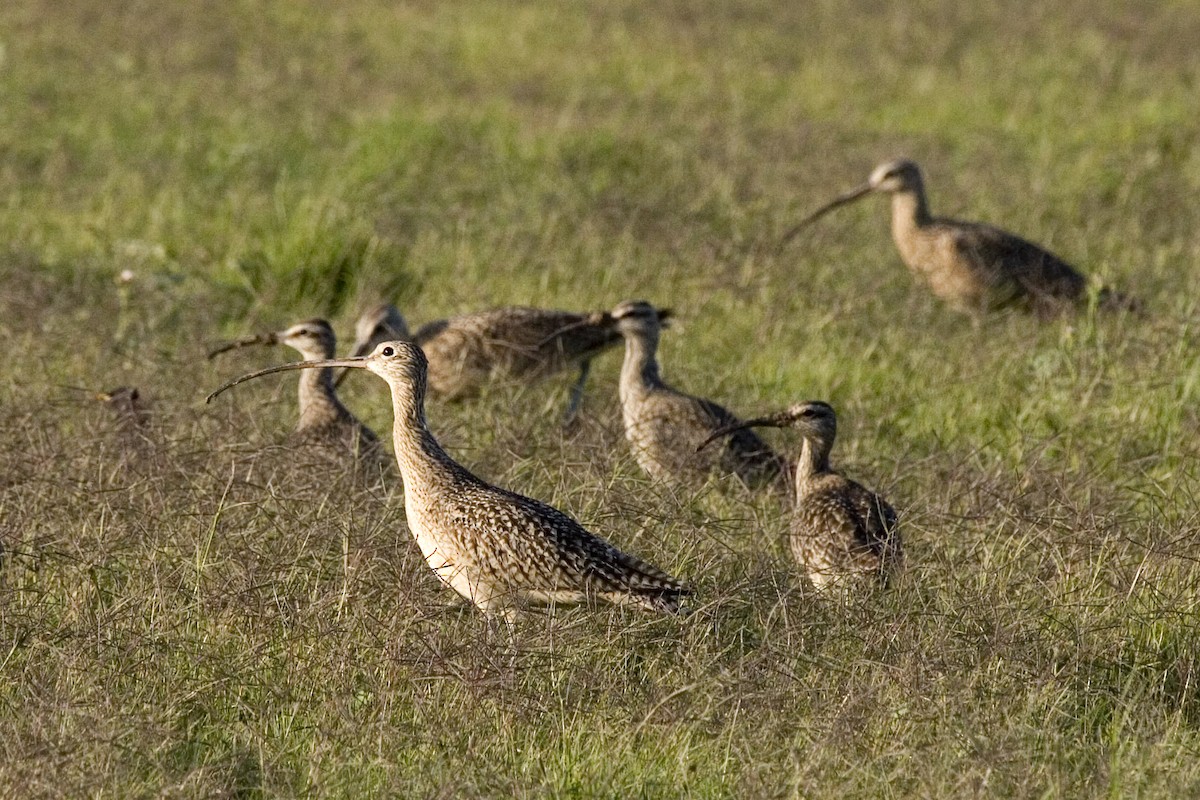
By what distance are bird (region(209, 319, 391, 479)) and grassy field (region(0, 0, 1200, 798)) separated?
0.22 metres

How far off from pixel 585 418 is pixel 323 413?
42.6 inches

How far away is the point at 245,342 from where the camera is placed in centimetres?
866

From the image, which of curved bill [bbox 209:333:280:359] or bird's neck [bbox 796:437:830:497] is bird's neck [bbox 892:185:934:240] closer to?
curved bill [bbox 209:333:280:359]

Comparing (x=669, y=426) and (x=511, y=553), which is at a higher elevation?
(x=511, y=553)

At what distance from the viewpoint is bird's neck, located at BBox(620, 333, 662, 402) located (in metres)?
8.45

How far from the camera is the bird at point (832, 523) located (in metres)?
6.17

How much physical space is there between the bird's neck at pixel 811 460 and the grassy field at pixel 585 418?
0.20 metres

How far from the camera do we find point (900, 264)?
11383 millimetres

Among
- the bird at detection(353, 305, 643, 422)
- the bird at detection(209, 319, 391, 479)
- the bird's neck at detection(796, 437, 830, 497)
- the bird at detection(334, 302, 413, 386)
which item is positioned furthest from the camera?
the bird at detection(334, 302, 413, 386)

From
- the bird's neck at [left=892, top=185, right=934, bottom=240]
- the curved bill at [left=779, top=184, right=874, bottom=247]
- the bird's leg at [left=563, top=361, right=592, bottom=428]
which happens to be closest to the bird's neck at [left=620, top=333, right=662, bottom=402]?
the bird's leg at [left=563, top=361, right=592, bottom=428]

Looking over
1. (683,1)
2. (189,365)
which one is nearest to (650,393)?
(189,365)

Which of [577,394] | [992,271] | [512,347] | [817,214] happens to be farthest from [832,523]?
[817,214]

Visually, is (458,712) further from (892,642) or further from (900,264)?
(900,264)

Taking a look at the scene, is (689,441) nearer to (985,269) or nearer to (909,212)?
(985,269)
